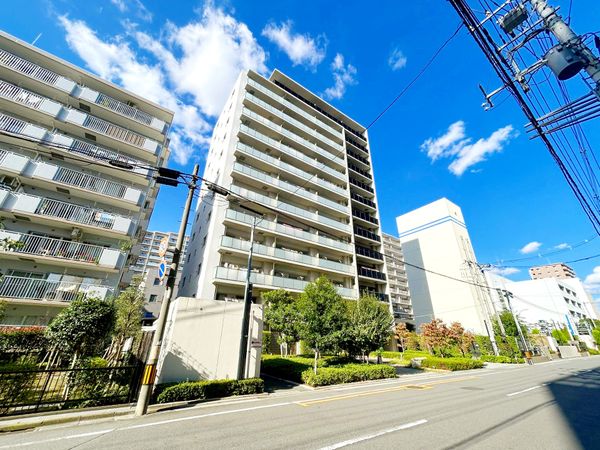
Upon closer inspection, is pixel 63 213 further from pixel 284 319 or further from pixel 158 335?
pixel 284 319

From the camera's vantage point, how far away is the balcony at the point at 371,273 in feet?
104

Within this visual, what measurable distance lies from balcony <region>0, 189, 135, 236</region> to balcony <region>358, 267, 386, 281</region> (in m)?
25.0

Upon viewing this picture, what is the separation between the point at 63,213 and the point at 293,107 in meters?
28.2

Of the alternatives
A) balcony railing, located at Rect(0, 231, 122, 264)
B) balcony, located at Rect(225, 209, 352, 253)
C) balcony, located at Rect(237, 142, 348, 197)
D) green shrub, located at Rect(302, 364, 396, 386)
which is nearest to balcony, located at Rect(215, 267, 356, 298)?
balcony, located at Rect(225, 209, 352, 253)

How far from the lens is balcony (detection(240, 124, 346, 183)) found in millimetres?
28623

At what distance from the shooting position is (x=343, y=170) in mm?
37406

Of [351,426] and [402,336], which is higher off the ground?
[402,336]

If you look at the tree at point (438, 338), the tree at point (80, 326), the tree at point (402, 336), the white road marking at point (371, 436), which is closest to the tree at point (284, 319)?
the tree at point (80, 326)

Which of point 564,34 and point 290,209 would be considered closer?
point 564,34

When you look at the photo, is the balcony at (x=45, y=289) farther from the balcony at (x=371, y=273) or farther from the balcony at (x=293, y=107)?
the balcony at (x=293, y=107)

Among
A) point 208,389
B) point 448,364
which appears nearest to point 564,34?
point 208,389

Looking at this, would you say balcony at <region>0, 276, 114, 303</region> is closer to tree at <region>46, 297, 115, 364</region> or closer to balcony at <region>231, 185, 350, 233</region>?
tree at <region>46, 297, 115, 364</region>

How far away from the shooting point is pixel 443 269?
4591 centimetres

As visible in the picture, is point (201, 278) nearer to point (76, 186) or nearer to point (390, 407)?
point (76, 186)
